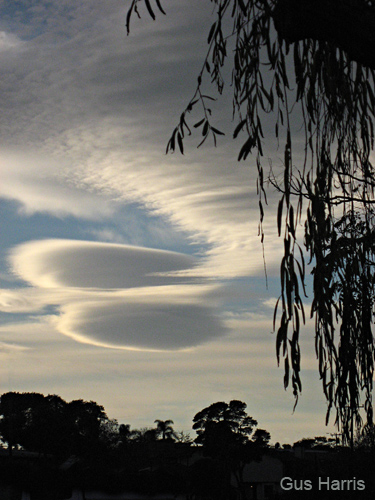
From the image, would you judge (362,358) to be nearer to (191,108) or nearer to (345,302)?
(345,302)

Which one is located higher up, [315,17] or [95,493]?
[315,17]

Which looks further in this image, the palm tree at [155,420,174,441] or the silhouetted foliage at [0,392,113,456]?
the palm tree at [155,420,174,441]

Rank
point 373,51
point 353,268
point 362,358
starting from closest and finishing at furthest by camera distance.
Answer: point 373,51 → point 362,358 → point 353,268

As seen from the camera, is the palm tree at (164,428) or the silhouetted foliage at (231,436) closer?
the silhouetted foliage at (231,436)

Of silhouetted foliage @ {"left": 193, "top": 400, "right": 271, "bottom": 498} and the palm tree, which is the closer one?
silhouetted foliage @ {"left": 193, "top": 400, "right": 271, "bottom": 498}

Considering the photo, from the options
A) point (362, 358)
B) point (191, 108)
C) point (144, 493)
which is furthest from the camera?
point (144, 493)

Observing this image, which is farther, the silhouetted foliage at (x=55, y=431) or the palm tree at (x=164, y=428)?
the palm tree at (x=164, y=428)

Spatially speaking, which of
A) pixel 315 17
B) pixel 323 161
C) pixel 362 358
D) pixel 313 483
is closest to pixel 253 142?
pixel 323 161

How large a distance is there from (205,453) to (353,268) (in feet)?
166

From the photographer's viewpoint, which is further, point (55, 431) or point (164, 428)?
point (164, 428)

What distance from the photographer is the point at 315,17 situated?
3463mm

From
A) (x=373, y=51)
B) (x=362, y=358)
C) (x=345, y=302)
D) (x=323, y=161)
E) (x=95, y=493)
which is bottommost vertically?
(x=95, y=493)

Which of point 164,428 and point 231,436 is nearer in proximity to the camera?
point 231,436

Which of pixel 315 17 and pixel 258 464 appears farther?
pixel 258 464
